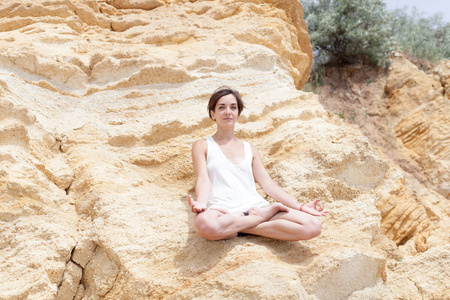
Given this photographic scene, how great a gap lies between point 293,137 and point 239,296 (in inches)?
67.9

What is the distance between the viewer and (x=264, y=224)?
108 inches

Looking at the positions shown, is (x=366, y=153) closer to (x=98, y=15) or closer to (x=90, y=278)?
(x=90, y=278)

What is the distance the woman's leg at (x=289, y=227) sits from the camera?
2.70 m

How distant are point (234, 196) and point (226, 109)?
756 mm

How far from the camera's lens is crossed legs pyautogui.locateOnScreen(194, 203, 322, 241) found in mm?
2633

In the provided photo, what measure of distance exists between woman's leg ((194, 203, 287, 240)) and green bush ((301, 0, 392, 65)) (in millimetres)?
7748

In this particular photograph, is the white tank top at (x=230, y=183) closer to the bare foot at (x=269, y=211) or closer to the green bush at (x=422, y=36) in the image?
the bare foot at (x=269, y=211)

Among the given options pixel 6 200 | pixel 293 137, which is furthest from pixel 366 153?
pixel 6 200

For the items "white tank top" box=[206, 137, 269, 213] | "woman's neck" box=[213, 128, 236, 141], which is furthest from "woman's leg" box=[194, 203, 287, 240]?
"woman's neck" box=[213, 128, 236, 141]

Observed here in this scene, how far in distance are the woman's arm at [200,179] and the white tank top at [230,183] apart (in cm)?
5

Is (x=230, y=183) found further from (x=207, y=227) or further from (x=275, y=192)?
(x=207, y=227)

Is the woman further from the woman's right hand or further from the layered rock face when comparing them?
the layered rock face

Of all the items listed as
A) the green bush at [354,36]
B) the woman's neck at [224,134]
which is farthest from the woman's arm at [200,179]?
the green bush at [354,36]

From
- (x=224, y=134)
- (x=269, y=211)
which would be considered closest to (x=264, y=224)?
(x=269, y=211)
